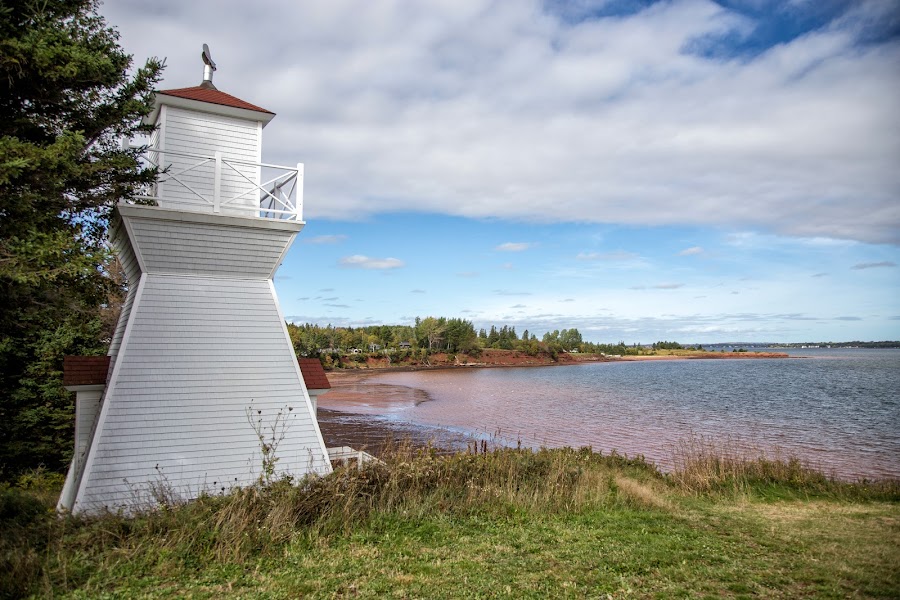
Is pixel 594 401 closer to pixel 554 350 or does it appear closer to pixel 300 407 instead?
pixel 300 407

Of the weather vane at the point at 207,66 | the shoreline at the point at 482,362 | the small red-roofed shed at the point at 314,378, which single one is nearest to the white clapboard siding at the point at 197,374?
the small red-roofed shed at the point at 314,378

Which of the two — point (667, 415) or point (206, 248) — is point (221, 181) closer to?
point (206, 248)

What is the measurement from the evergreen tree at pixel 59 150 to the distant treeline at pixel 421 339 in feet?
234

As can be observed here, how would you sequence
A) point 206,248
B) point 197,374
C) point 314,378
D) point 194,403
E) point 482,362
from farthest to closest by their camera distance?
point 482,362, point 314,378, point 206,248, point 197,374, point 194,403

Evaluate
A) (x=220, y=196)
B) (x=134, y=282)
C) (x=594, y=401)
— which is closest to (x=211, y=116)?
(x=220, y=196)

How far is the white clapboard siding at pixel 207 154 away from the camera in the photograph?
936cm

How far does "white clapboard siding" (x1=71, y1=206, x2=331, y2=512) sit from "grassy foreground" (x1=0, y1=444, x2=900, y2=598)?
143 centimetres

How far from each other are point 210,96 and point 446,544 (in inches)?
333

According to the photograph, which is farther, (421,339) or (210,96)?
(421,339)

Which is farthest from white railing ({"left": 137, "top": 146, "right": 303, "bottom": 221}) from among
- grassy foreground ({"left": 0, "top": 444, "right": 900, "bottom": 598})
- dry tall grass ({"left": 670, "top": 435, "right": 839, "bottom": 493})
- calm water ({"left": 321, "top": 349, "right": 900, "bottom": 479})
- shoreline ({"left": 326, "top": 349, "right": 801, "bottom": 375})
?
shoreline ({"left": 326, "top": 349, "right": 801, "bottom": 375})

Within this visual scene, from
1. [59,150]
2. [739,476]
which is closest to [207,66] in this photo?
[59,150]

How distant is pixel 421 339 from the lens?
109688 mm

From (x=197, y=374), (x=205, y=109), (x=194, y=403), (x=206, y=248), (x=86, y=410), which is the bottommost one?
(x=86, y=410)

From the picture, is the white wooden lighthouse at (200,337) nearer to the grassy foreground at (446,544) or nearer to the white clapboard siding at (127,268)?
the white clapboard siding at (127,268)
